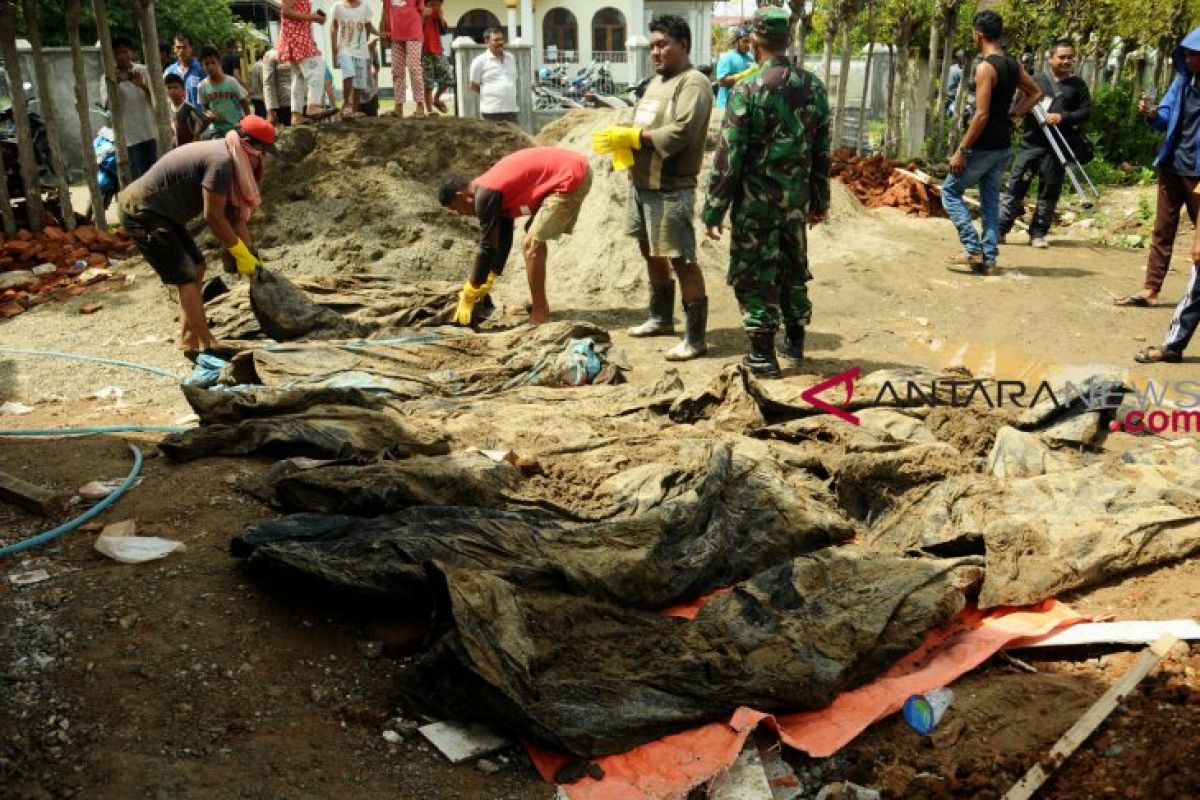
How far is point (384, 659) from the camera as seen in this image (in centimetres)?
304

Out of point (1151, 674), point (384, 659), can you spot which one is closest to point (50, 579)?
point (384, 659)

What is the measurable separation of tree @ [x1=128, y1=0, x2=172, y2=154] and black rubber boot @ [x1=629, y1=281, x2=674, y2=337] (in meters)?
4.62

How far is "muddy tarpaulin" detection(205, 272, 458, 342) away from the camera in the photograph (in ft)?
20.5

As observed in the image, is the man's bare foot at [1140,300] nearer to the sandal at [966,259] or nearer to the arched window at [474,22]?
the sandal at [966,259]

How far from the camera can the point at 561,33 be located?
34.6 m

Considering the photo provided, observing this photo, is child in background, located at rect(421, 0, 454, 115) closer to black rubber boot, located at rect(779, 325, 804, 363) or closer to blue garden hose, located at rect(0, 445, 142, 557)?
black rubber boot, located at rect(779, 325, 804, 363)

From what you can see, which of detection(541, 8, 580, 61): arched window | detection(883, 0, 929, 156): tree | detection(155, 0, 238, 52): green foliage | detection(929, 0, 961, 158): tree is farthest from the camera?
detection(541, 8, 580, 61): arched window

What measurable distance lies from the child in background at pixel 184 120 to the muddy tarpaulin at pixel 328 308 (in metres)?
2.71

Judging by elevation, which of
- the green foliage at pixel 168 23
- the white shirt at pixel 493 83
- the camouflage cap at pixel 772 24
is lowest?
the white shirt at pixel 493 83

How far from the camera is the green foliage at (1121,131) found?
1382cm

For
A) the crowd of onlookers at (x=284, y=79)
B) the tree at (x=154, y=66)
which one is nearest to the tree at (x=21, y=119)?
the crowd of onlookers at (x=284, y=79)

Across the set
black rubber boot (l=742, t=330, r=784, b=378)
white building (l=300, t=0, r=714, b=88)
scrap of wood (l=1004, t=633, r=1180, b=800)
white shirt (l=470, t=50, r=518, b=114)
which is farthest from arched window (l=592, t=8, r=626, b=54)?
scrap of wood (l=1004, t=633, r=1180, b=800)

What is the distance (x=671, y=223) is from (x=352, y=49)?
5006mm

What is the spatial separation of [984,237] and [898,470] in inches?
182
